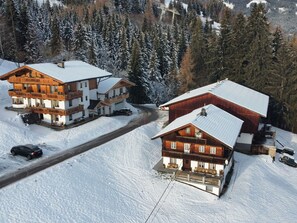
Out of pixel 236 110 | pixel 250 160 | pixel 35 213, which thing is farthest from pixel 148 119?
pixel 35 213

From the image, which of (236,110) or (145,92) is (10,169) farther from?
(145,92)

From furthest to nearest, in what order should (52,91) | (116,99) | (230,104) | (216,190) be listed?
(116,99) → (52,91) → (230,104) → (216,190)

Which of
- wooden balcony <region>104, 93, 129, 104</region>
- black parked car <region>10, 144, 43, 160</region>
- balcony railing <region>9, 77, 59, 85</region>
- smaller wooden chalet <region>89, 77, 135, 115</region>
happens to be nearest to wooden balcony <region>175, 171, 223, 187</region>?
black parked car <region>10, 144, 43, 160</region>

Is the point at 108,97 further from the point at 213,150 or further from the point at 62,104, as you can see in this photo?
the point at 213,150

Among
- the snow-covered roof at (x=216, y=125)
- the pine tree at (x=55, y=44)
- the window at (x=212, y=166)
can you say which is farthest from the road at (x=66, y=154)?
the pine tree at (x=55, y=44)

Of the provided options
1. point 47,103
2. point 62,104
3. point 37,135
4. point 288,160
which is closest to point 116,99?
point 62,104

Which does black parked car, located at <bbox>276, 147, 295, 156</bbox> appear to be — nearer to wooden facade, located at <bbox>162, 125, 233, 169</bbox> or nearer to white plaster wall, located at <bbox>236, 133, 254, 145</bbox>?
white plaster wall, located at <bbox>236, 133, 254, 145</bbox>
